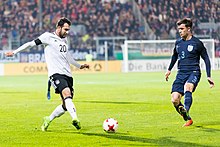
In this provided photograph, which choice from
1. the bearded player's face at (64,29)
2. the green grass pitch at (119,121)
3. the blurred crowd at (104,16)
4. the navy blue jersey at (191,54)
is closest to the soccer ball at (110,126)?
the green grass pitch at (119,121)

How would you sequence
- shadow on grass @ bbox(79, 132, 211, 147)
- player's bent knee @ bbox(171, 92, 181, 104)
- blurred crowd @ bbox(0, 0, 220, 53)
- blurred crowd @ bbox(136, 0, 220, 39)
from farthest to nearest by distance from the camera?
blurred crowd @ bbox(0, 0, 220, 53) → blurred crowd @ bbox(136, 0, 220, 39) → player's bent knee @ bbox(171, 92, 181, 104) → shadow on grass @ bbox(79, 132, 211, 147)

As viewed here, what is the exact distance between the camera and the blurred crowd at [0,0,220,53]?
5172 cm

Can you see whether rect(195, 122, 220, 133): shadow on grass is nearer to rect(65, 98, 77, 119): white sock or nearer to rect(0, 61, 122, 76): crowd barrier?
rect(65, 98, 77, 119): white sock

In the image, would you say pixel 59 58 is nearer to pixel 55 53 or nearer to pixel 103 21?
pixel 55 53

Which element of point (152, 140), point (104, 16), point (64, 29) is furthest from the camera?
point (104, 16)

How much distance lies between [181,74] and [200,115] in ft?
8.38

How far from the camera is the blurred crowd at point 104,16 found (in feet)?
170

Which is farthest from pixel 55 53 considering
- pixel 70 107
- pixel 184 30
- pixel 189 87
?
pixel 189 87

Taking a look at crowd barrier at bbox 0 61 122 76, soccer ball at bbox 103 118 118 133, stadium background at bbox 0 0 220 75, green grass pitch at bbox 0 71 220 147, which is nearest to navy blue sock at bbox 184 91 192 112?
green grass pitch at bbox 0 71 220 147

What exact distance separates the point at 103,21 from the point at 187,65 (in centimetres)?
4103

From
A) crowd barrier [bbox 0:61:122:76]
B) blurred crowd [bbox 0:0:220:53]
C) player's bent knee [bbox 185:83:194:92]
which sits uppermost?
blurred crowd [bbox 0:0:220:53]

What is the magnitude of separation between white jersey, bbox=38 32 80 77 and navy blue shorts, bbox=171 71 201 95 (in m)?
2.13

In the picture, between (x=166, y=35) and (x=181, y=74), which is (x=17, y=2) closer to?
(x=166, y=35)

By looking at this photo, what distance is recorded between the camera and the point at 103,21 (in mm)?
53750
